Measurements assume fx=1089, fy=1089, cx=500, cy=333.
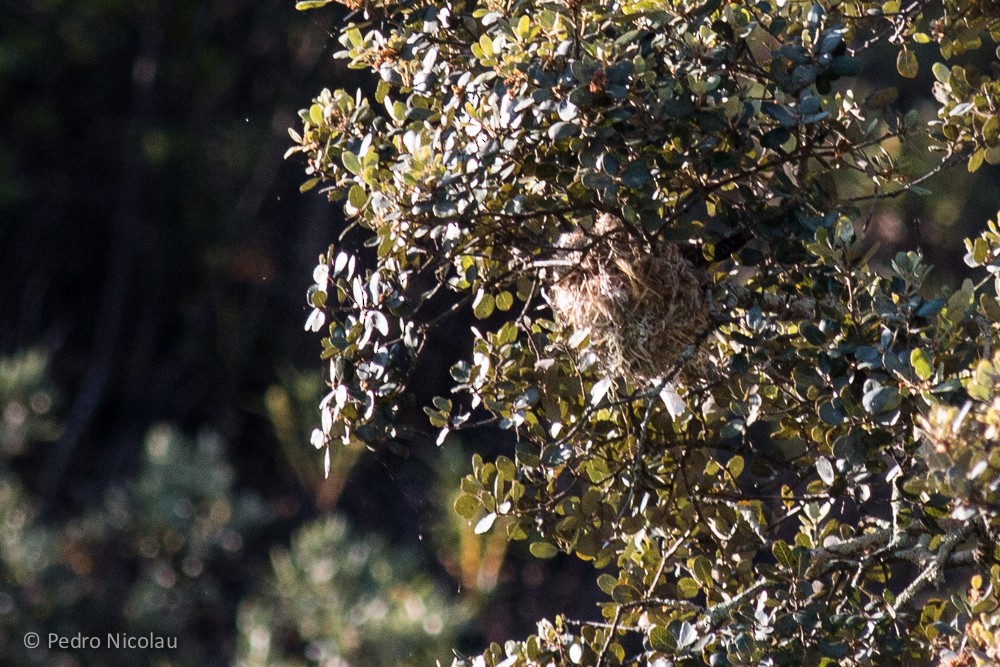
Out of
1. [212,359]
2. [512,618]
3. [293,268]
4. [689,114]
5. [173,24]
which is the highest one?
[689,114]

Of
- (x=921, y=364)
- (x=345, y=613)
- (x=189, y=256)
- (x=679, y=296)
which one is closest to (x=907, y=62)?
(x=679, y=296)

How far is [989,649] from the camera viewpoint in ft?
2.49

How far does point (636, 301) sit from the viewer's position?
1060mm

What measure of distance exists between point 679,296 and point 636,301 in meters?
0.04

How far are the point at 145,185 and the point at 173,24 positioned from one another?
1.76 ft

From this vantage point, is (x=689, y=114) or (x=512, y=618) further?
(x=512, y=618)

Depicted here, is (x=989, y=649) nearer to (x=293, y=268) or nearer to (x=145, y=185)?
(x=293, y=268)

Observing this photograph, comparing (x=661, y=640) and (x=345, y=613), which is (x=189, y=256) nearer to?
(x=345, y=613)

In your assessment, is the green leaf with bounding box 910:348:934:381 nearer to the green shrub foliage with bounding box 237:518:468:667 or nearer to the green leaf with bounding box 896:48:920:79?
the green leaf with bounding box 896:48:920:79

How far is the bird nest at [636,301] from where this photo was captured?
1056mm

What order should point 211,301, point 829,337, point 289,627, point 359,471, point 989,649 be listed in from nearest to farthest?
point 989,649, point 829,337, point 289,627, point 359,471, point 211,301

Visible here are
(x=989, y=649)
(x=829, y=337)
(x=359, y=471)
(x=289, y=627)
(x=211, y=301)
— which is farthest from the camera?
(x=211, y=301)

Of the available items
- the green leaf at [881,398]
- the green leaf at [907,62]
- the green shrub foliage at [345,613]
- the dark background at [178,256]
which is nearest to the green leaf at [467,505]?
the green leaf at [881,398]

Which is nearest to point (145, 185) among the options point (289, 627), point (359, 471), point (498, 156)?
point (359, 471)
